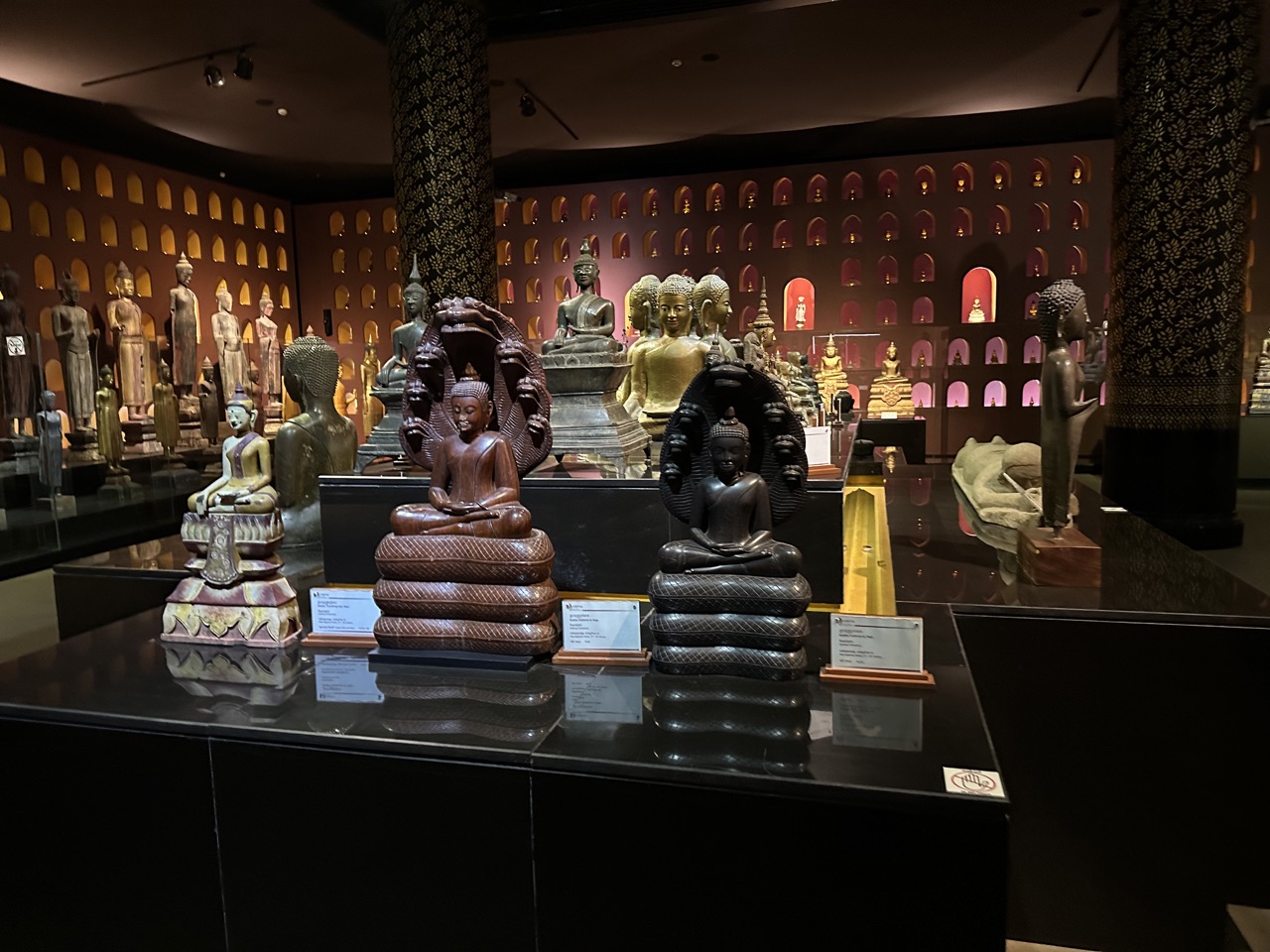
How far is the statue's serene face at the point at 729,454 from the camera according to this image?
1830mm

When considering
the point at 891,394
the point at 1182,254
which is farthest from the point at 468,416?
the point at 891,394

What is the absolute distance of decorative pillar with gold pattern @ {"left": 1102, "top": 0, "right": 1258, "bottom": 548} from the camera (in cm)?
432

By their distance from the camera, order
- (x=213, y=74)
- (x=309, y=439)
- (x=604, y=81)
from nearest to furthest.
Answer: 1. (x=309, y=439)
2. (x=213, y=74)
3. (x=604, y=81)

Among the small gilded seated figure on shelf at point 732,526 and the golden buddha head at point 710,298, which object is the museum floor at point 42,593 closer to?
the golden buddha head at point 710,298

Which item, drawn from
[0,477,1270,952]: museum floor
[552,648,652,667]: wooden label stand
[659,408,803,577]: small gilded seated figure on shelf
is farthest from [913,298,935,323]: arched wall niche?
[552,648,652,667]: wooden label stand

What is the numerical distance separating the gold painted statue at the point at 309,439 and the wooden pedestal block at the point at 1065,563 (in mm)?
2432

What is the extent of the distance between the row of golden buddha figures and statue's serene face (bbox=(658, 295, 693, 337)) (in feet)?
5.92

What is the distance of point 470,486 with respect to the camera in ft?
6.58

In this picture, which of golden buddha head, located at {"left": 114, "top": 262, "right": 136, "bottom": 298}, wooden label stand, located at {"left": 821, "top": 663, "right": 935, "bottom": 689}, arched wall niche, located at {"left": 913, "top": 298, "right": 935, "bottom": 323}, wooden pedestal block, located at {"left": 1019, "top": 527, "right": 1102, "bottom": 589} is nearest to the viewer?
wooden label stand, located at {"left": 821, "top": 663, "right": 935, "bottom": 689}

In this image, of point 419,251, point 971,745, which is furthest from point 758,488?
point 419,251

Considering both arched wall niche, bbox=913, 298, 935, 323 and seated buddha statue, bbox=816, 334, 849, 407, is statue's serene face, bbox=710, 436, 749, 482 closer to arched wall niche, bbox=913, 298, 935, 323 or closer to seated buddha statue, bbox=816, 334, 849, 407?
seated buddha statue, bbox=816, 334, 849, 407

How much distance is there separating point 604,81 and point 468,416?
4.62 m

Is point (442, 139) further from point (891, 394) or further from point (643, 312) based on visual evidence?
point (891, 394)

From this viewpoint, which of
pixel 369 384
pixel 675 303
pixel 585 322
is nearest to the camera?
pixel 585 322
